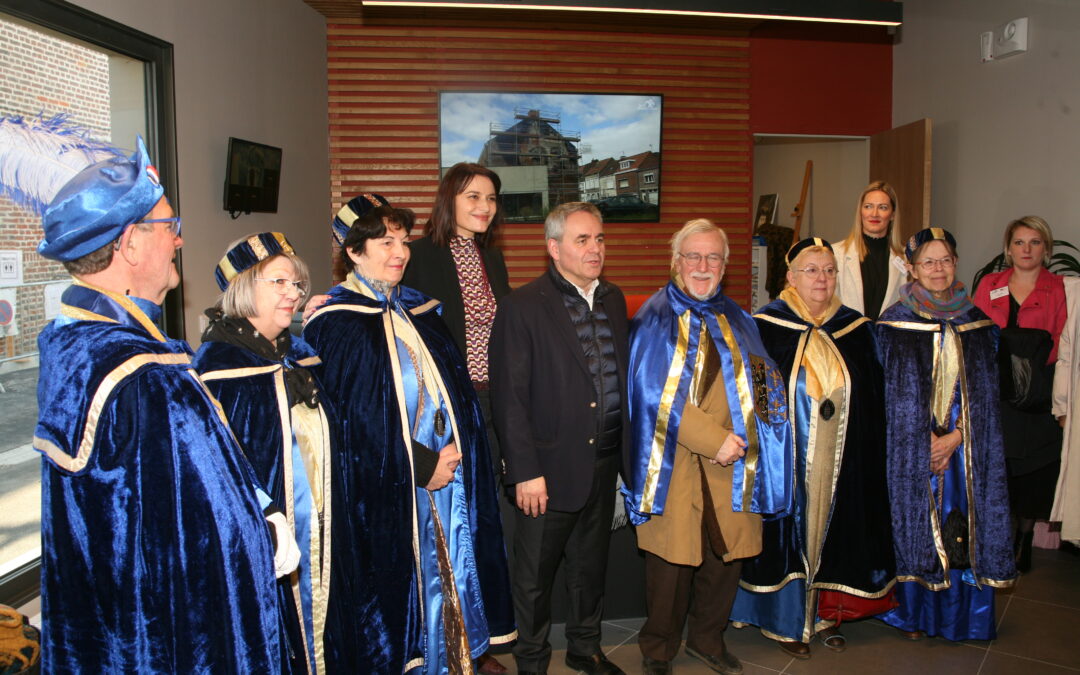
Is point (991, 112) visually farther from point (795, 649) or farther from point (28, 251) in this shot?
point (28, 251)

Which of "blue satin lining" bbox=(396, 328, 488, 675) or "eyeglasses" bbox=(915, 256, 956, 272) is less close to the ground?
"eyeglasses" bbox=(915, 256, 956, 272)

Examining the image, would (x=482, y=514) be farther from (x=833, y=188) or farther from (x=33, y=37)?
(x=833, y=188)

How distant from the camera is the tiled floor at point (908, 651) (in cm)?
314

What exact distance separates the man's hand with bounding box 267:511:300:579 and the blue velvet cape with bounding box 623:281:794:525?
1.39m

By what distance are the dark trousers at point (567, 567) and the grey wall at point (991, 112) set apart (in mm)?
3909

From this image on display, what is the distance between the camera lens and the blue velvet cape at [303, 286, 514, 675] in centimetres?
240

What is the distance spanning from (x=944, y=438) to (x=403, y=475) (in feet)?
7.31

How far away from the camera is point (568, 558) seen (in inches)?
116

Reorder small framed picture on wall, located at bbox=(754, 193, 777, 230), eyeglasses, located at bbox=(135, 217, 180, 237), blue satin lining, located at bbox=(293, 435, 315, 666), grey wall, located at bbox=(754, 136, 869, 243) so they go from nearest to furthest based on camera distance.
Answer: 1. eyeglasses, located at bbox=(135, 217, 180, 237)
2. blue satin lining, located at bbox=(293, 435, 315, 666)
3. grey wall, located at bbox=(754, 136, 869, 243)
4. small framed picture on wall, located at bbox=(754, 193, 777, 230)

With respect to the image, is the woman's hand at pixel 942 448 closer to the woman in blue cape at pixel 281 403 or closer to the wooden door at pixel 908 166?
the woman in blue cape at pixel 281 403

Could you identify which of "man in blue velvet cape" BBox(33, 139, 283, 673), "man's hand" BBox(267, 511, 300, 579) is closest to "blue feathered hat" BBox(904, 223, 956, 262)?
"man's hand" BBox(267, 511, 300, 579)

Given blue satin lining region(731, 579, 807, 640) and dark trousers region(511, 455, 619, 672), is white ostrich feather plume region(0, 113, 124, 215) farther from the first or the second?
blue satin lining region(731, 579, 807, 640)

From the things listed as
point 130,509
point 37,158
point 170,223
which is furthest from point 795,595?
point 37,158

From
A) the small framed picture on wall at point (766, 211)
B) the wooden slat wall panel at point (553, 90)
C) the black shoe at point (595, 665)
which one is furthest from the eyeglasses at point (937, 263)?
the small framed picture on wall at point (766, 211)
